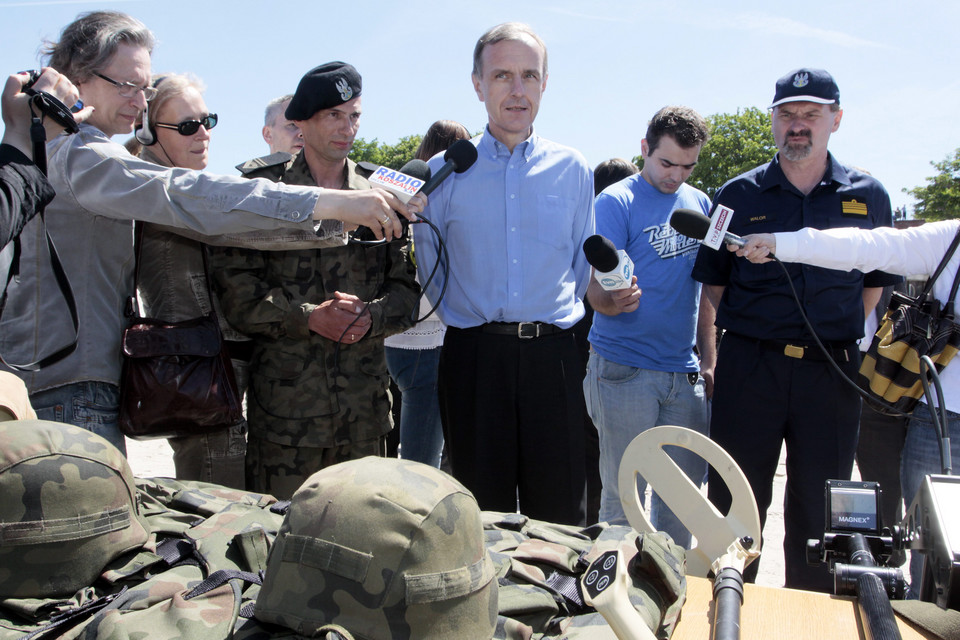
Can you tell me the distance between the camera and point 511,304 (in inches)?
121

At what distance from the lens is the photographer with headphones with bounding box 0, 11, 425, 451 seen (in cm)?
239

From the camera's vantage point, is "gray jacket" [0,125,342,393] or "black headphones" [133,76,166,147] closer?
"gray jacket" [0,125,342,393]

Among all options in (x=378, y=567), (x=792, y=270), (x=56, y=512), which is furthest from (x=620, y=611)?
(x=792, y=270)

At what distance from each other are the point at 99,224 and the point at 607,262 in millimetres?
1860

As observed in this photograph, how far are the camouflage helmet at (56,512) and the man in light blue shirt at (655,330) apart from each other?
230cm

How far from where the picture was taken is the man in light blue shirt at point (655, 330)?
363cm

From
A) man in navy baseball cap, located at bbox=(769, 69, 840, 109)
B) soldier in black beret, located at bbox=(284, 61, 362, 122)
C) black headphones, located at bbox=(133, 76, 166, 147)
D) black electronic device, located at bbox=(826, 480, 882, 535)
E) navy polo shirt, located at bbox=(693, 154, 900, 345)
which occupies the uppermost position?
man in navy baseball cap, located at bbox=(769, 69, 840, 109)

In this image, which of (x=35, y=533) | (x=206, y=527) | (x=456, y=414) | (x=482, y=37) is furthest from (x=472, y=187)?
(x=35, y=533)

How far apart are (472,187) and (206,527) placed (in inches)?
68.5

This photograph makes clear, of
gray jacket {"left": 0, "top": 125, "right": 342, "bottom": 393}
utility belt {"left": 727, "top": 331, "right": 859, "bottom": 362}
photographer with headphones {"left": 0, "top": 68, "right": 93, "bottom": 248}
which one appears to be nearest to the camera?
photographer with headphones {"left": 0, "top": 68, "right": 93, "bottom": 248}

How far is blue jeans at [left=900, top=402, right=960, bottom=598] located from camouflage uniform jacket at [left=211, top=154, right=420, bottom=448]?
204 cm

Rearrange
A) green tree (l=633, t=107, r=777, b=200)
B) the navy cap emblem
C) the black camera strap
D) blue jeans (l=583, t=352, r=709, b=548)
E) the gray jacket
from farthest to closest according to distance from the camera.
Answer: green tree (l=633, t=107, r=777, b=200) → blue jeans (l=583, t=352, r=709, b=548) → the navy cap emblem → the gray jacket → the black camera strap

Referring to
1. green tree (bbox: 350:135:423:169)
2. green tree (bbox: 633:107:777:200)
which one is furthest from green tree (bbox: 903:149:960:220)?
green tree (bbox: 350:135:423:169)

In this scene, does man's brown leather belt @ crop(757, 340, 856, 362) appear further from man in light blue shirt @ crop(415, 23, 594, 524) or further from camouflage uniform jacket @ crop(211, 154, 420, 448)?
camouflage uniform jacket @ crop(211, 154, 420, 448)
